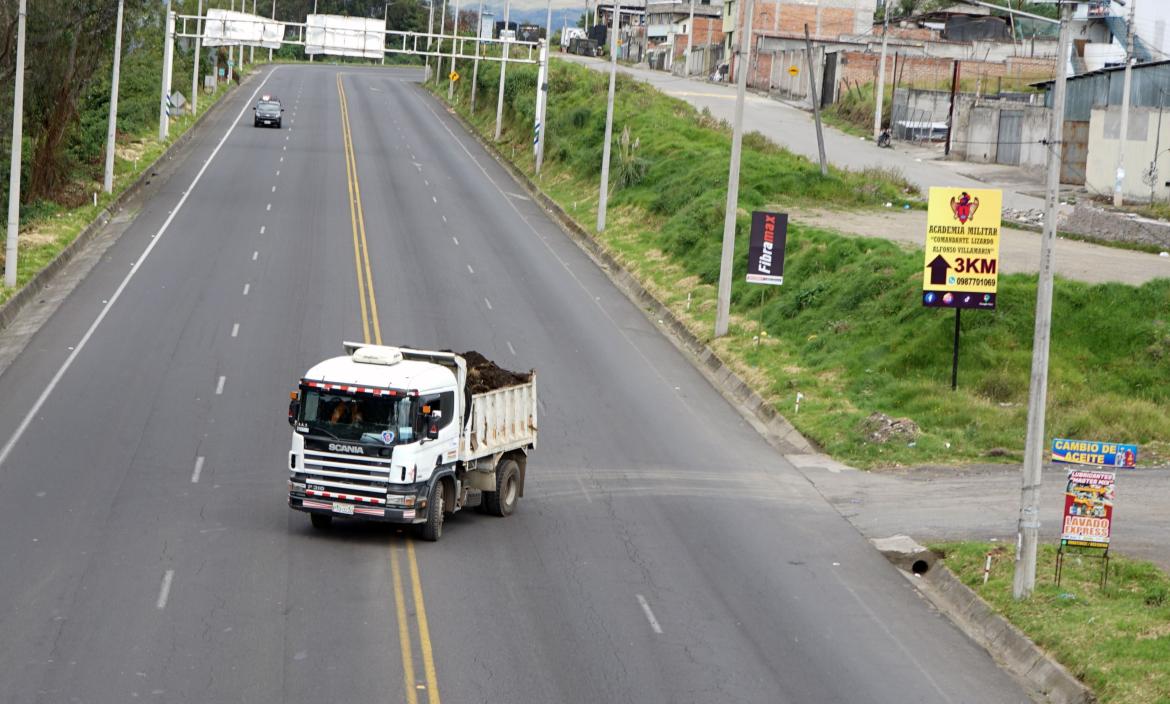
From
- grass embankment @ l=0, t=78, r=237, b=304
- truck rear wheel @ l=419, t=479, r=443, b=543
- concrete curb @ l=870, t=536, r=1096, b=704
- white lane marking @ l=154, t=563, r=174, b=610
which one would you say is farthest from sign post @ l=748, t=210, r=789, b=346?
white lane marking @ l=154, t=563, r=174, b=610

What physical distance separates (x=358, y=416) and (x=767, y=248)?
63.2ft

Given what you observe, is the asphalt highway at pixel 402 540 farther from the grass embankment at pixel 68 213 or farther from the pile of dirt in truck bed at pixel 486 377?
the pile of dirt in truck bed at pixel 486 377

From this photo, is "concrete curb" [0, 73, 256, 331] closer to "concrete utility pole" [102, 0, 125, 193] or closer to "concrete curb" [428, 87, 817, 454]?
"concrete utility pole" [102, 0, 125, 193]

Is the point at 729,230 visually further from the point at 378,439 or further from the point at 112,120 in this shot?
the point at 112,120

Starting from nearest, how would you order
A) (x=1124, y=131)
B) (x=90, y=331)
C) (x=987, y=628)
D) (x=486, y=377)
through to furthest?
(x=987, y=628)
(x=486, y=377)
(x=90, y=331)
(x=1124, y=131)

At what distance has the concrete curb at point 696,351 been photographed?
104ft

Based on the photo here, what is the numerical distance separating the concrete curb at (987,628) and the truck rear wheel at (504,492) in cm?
599

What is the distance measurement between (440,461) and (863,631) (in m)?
6.65

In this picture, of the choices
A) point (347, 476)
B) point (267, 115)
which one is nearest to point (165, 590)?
point (347, 476)

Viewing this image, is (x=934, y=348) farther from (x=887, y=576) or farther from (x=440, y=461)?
(x=440, y=461)

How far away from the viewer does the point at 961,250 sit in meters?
31.2

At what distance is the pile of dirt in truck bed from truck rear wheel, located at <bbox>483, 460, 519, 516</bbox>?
127cm

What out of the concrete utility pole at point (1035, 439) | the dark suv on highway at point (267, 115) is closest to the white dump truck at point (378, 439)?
the concrete utility pole at point (1035, 439)

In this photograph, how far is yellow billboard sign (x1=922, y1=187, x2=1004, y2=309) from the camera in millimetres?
30984
